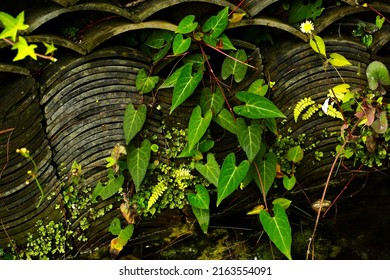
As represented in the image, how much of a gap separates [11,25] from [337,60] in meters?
1.85

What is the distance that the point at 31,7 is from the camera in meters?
3.04

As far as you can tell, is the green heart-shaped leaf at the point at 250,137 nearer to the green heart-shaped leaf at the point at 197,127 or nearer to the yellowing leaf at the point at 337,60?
the green heart-shaped leaf at the point at 197,127

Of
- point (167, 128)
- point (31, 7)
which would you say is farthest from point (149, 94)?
→ point (31, 7)

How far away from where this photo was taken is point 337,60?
11.5ft

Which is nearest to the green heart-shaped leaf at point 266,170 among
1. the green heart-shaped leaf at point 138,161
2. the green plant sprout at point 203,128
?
the green plant sprout at point 203,128

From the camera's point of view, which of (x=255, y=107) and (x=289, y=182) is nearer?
(x=255, y=107)

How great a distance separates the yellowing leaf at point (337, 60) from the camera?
349 centimetres

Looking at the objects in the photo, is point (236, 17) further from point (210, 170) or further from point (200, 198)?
point (200, 198)

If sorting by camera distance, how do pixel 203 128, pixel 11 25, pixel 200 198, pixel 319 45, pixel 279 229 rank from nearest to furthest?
pixel 11 25 → pixel 279 229 → pixel 203 128 → pixel 200 198 → pixel 319 45

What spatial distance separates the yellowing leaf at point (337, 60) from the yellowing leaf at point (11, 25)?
1.77m

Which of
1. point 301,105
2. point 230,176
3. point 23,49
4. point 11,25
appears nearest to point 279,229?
point 230,176

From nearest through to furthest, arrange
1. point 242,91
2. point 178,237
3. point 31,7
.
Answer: point 31,7 < point 242,91 < point 178,237

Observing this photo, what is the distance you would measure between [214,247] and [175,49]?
117 centimetres

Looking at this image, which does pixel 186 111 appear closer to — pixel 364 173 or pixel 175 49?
pixel 175 49
